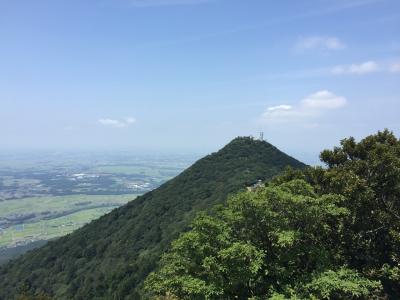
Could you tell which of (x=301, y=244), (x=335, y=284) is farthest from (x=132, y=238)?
(x=335, y=284)

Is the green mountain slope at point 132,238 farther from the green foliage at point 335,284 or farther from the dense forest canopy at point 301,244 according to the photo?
the green foliage at point 335,284

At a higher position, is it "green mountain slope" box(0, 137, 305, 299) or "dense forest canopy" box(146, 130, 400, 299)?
"dense forest canopy" box(146, 130, 400, 299)

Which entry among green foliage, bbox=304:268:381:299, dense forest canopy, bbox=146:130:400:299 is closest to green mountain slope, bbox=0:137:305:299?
dense forest canopy, bbox=146:130:400:299

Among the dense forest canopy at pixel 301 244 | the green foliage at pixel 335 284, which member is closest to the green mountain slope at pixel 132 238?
the dense forest canopy at pixel 301 244

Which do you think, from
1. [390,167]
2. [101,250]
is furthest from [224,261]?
[101,250]

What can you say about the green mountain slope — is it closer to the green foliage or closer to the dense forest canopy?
the dense forest canopy

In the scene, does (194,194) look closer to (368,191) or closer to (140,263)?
(140,263)

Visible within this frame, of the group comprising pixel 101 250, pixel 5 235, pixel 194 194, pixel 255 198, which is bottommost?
pixel 5 235
